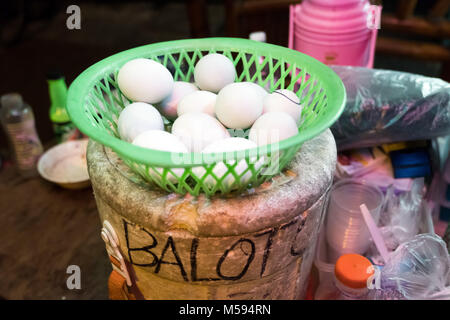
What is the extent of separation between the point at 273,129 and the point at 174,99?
11.3 inches

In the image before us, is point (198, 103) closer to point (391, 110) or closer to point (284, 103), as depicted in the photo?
point (284, 103)

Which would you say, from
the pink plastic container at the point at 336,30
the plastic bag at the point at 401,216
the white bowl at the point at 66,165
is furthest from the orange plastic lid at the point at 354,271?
the white bowl at the point at 66,165

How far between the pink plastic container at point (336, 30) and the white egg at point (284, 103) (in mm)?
570

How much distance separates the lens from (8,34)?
10.7 ft

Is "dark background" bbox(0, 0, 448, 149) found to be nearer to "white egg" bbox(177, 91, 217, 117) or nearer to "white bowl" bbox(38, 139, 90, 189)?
"white bowl" bbox(38, 139, 90, 189)

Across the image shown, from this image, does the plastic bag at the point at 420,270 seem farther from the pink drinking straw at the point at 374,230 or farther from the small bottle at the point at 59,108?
the small bottle at the point at 59,108

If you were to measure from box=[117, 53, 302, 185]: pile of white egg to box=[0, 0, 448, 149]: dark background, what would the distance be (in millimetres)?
1176

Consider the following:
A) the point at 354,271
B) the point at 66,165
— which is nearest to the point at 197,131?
the point at 354,271

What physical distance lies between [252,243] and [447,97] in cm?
68

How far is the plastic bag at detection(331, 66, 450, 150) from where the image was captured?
3.50 ft

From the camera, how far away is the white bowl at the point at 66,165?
133 cm

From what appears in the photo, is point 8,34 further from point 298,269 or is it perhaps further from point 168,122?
point 298,269

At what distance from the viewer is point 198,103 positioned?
2.86 ft
